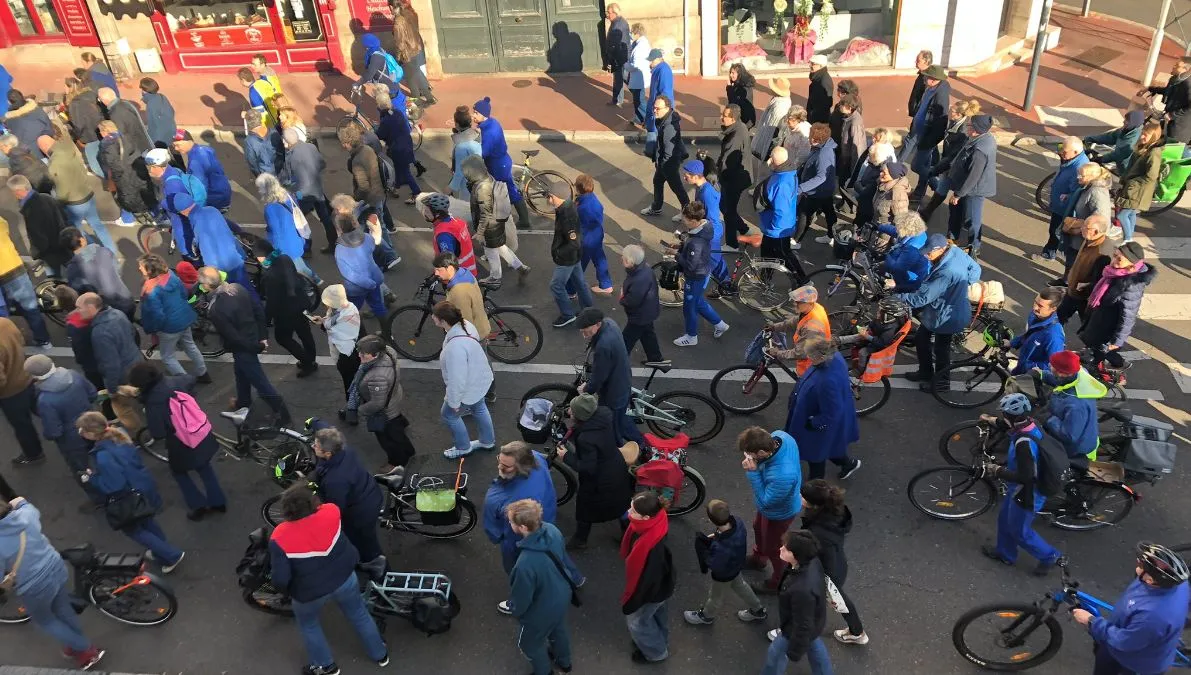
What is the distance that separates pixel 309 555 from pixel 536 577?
1648 millimetres

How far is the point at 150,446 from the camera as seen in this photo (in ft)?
29.6

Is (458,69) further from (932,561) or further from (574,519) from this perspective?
(932,561)

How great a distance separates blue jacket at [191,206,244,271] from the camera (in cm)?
1014

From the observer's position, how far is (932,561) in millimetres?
7562

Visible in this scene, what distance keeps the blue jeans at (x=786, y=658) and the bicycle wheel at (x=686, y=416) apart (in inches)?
110

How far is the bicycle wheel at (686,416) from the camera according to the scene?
8570 millimetres

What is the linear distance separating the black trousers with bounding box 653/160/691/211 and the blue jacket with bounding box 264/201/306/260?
5359 mm

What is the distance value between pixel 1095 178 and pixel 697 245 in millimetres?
5035

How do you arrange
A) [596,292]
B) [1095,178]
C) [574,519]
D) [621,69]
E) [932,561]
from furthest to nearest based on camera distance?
[621,69]
[596,292]
[1095,178]
[574,519]
[932,561]

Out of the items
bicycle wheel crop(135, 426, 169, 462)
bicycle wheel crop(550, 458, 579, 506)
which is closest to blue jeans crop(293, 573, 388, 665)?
bicycle wheel crop(550, 458, 579, 506)

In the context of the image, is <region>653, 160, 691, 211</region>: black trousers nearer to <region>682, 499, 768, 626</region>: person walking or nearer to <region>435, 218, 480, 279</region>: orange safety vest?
<region>435, 218, 480, 279</region>: orange safety vest

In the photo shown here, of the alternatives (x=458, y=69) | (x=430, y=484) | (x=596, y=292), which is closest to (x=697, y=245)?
(x=596, y=292)

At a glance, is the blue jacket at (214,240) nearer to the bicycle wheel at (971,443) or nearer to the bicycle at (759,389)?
the bicycle at (759,389)

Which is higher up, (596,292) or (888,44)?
(888,44)
